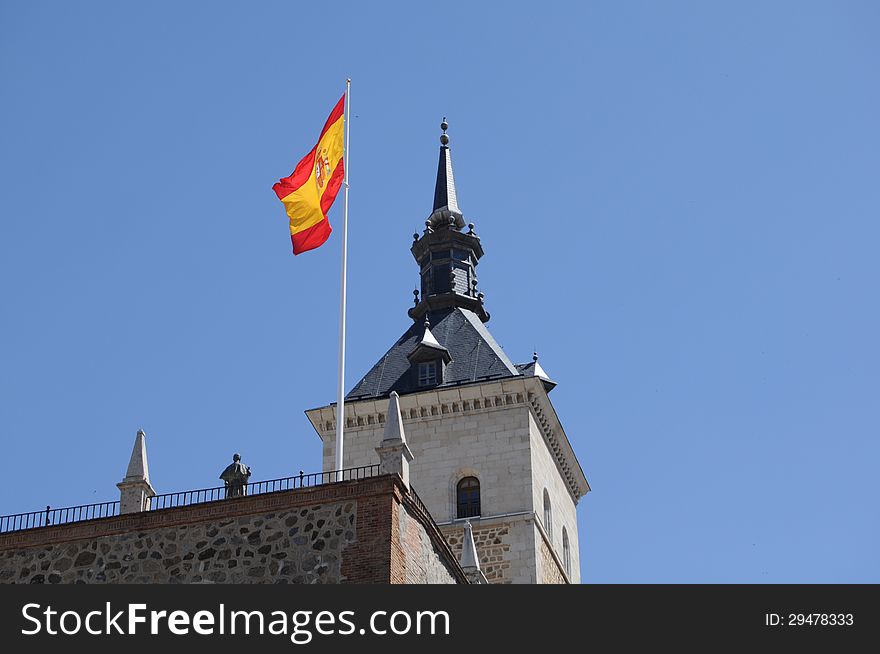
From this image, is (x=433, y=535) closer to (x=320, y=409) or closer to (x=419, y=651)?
(x=419, y=651)

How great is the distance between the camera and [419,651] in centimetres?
1928

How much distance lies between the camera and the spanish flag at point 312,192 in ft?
109

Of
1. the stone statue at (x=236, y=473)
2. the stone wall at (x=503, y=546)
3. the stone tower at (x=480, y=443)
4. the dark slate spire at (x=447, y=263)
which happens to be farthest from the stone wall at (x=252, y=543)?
the dark slate spire at (x=447, y=263)

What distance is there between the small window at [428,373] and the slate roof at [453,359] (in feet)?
0.94

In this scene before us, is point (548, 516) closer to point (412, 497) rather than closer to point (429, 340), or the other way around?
point (429, 340)

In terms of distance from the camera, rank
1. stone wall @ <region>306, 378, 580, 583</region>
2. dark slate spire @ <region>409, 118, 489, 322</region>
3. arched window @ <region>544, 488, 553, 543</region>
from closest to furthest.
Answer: stone wall @ <region>306, 378, 580, 583</region> < arched window @ <region>544, 488, 553, 543</region> < dark slate spire @ <region>409, 118, 489, 322</region>

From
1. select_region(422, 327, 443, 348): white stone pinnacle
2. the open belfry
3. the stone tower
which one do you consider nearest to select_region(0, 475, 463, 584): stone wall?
the open belfry

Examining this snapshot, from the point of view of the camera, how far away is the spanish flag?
1312 inches

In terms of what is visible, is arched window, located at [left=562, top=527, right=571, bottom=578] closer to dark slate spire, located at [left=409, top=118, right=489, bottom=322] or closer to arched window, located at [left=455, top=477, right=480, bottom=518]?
arched window, located at [left=455, top=477, right=480, bottom=518]

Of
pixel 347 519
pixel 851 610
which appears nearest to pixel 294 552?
pixel 347 519

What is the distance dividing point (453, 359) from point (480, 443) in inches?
140

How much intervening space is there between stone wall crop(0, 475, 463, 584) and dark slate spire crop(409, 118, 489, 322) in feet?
90.0

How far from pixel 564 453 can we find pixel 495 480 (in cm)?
470

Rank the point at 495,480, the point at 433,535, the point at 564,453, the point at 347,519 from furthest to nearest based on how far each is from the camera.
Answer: the point at 564,453 < the point at 495,480 < the point at 433,535 < the point at 347,519
